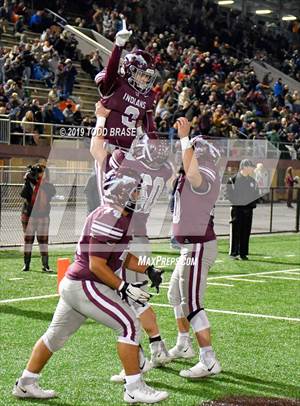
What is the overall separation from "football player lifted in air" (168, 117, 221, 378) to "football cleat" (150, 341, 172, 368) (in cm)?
26

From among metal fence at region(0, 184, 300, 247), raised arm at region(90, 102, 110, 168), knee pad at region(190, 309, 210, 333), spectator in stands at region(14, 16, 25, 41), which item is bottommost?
metal fence at region(0, 184, 300, 247)

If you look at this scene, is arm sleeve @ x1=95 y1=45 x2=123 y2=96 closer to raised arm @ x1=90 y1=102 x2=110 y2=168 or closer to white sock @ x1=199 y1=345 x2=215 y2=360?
raised arm @ x1=90 y1=102 x2=110 y2=168

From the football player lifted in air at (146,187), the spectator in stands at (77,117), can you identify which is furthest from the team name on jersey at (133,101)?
the spectator in stands at (77,117)

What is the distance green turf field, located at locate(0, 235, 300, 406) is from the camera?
20.3ft

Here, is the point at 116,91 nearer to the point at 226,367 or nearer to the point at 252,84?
the point at 226,367

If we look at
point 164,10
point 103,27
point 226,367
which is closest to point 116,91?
point 226,367

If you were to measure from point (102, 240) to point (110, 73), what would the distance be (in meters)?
2.25

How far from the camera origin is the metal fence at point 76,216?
53.5ft

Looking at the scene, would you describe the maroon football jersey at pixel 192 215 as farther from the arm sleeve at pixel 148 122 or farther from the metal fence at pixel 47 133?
the metal fence at pixel 47 133

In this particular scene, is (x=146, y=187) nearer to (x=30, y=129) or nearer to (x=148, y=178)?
(x=148, y=178)

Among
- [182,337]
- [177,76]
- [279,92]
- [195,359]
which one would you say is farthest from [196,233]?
[279,92]

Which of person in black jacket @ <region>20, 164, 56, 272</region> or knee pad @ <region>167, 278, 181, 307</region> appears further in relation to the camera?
person in black jacket @ <region>20, 164, 56, 272</region>

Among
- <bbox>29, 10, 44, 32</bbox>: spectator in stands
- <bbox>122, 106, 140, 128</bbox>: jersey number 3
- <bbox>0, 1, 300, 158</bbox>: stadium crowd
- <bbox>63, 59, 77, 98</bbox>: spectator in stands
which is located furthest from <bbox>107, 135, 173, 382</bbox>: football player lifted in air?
<bbox>29, 10, 44, 32</bbox>: spectator in stands

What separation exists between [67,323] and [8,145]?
1589 cm
